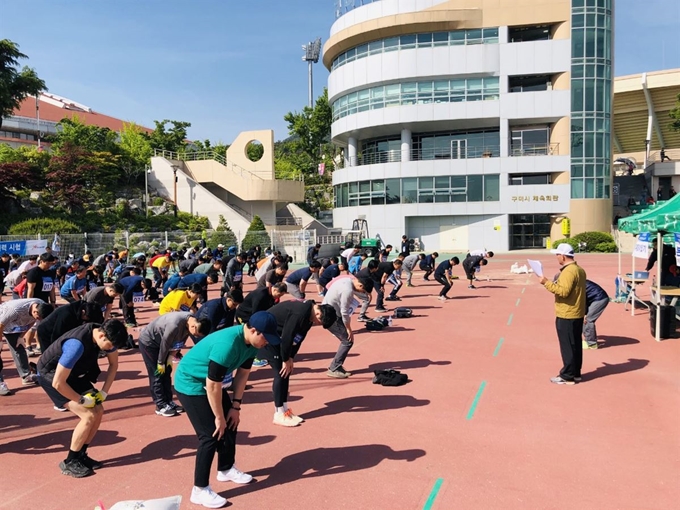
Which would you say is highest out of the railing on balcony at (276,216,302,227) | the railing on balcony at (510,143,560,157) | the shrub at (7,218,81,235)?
the railing on balcony at (510,143,560,157)

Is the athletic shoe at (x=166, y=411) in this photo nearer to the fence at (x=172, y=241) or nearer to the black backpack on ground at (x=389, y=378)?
the black backpack on ground at (x=389, y=378)

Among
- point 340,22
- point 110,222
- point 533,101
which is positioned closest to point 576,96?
point 533,101

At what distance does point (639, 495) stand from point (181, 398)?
4206 mm

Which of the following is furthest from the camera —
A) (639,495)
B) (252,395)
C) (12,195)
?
(12,195)

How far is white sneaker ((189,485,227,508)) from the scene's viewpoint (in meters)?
4.55

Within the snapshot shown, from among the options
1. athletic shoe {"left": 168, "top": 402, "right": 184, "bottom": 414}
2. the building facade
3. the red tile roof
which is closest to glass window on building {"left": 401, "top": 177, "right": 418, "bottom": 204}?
the building facade

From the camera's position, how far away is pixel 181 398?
448 centimetres

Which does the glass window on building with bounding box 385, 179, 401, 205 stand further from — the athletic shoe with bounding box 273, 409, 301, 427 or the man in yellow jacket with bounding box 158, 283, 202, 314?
the athletic shoe with bounding box 273, 409, 301, 427

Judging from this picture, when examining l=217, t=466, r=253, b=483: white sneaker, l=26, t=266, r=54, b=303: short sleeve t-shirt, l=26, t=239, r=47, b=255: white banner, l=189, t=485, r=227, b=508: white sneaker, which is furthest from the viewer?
l=26, t=239, r=47, b=255: white banner

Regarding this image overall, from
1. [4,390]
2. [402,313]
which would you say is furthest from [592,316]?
[4,390]

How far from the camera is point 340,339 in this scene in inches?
333

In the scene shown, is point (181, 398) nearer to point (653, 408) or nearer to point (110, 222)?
point (653, 408)

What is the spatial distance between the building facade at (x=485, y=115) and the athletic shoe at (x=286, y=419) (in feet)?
123

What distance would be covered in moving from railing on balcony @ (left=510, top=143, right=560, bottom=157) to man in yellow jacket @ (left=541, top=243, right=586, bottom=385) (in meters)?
36.0
